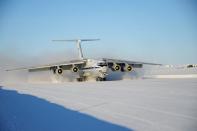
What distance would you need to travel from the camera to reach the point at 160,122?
7.38m

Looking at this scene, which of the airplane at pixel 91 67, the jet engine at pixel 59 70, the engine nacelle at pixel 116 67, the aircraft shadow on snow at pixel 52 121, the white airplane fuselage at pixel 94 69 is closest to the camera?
the aircraft shadow on snow at pixel 52 121

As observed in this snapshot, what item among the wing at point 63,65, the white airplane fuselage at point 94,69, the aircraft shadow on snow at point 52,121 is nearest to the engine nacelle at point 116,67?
the white airplane fuselage at point 94,69

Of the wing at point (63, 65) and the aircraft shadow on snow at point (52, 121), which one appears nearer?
the aircraft shadow on snow at point (52, 121)

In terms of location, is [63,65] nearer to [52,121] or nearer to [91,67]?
[91,67]

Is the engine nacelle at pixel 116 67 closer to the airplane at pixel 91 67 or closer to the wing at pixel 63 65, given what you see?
the airplane at pixel 91 67

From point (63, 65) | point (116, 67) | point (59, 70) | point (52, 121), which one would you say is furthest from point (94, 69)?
point (52, 121)

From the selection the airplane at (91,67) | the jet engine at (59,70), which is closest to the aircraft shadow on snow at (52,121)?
the airplane at (91,67)

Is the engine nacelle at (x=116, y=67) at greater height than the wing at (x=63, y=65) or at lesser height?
lesser

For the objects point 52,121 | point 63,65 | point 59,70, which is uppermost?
point 63,65

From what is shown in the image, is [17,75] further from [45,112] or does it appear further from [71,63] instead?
[45,112]

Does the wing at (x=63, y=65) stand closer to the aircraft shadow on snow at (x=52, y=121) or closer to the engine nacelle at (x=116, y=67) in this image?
the engine nacelle at (x=116, y=67)

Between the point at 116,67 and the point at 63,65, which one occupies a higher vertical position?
the point at 63,65

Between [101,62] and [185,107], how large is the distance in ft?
71.1

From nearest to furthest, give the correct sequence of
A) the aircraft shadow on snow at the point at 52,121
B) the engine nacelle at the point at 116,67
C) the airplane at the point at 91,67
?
the aircraft shadow on snow at the point at 52,121, the airplane at the point at 91,67, the engine nacelle at the point at 116,67
